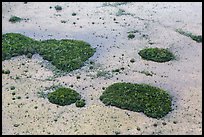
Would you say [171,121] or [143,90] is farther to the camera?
[143,90]

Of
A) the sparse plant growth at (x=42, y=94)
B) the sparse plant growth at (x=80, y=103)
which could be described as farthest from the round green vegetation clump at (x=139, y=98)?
the sparse plant growth at (x=42, y=94)

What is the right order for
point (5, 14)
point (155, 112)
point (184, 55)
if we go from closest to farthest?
1. point (155, 112)
2. point (184, 55)
3. point (5, 14)

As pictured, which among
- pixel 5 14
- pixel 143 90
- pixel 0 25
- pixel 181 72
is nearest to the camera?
pixel 143 90

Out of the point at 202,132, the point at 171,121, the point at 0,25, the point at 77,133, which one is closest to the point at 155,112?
the point at 171,121

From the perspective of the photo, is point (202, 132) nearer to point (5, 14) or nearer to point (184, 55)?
point (184, 55)

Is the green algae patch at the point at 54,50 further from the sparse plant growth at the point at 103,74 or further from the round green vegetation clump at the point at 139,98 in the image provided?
the round green vegetation clump at the point at 139,98

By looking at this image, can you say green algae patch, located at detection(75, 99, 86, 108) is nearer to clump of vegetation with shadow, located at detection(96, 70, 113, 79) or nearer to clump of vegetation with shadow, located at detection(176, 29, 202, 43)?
clump of vegetation with shadow, located at detection(96, 70, 113, 79)
